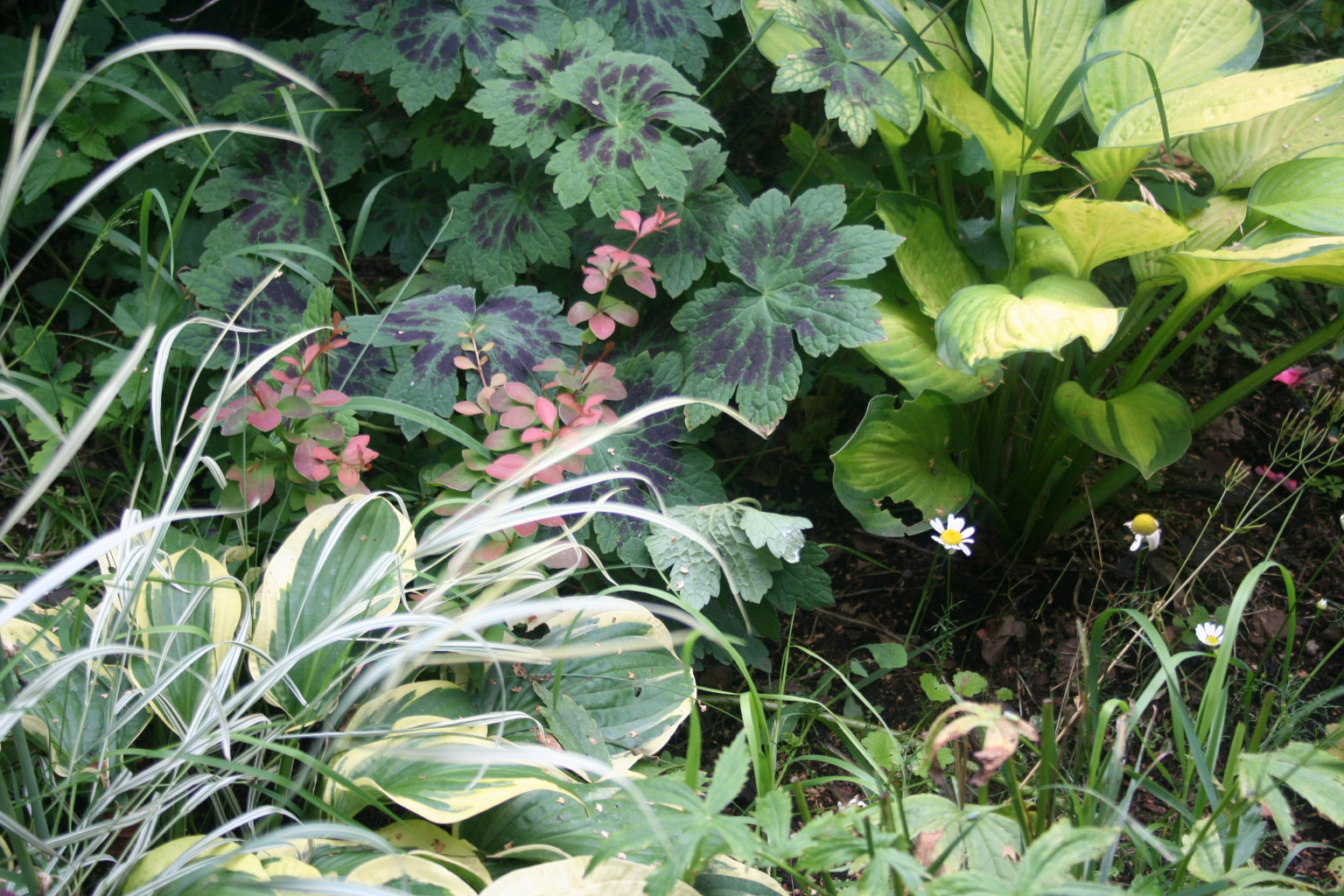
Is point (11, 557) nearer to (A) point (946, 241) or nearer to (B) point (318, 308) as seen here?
(B) point (318, 308)

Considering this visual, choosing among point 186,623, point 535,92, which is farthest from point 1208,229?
point 186,623

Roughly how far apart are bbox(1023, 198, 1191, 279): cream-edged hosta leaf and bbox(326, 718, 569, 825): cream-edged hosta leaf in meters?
1.02

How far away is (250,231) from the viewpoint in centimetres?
162

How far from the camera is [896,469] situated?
1.49 m

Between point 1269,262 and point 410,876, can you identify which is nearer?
point 410,876

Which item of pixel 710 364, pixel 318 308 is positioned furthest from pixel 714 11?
pixel 318 308

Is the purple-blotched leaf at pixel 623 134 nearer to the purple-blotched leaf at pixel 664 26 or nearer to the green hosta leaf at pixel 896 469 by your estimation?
the purple-blotched leaf at pixel 664 26

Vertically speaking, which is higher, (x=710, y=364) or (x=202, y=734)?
(x=710, y=364)

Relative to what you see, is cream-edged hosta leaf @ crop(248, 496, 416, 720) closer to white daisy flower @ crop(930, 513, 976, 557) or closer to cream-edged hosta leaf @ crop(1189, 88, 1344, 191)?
white daisy flower @ crop(930, 513, 976, 557)

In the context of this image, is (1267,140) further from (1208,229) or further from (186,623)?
(186,623)

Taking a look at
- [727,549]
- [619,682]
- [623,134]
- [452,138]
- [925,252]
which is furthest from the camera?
[452,138]

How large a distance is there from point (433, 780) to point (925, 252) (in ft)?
3.66

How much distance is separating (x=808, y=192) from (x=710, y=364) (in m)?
0.33

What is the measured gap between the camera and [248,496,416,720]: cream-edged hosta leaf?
1047 millimetres
